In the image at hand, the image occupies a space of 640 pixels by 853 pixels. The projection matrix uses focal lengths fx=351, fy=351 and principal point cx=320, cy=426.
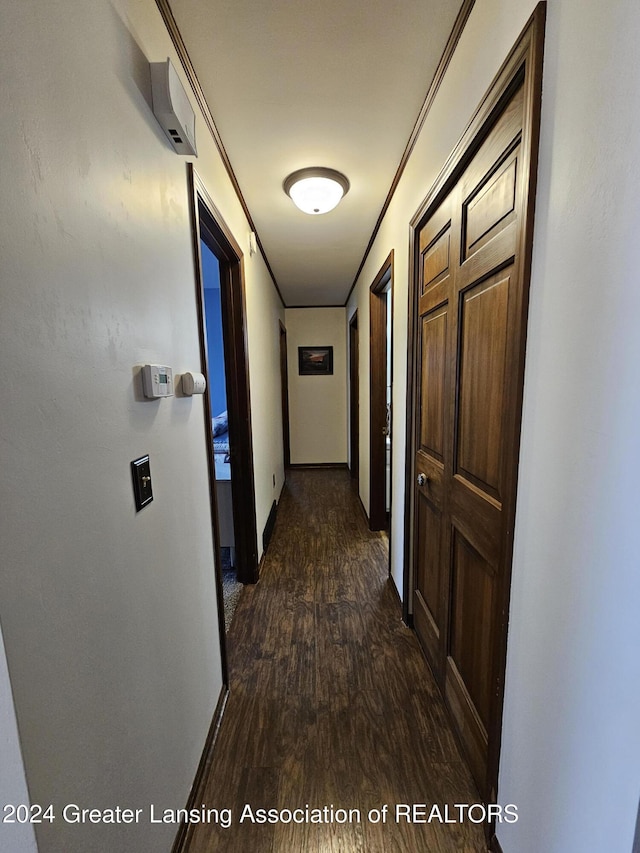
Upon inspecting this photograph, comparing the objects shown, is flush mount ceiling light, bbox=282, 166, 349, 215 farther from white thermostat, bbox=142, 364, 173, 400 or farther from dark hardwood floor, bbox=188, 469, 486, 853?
dark hardwood floor, bbox=188, 469, 486, 853

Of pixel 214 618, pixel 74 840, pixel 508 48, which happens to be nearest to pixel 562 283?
pixel 508 48

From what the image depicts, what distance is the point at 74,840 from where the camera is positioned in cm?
59

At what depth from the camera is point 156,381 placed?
2.97 ft

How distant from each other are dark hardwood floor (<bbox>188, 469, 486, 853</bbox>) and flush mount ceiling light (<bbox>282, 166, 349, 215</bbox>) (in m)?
2.32

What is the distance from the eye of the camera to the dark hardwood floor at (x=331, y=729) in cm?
107

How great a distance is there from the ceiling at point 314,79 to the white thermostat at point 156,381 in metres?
1.08

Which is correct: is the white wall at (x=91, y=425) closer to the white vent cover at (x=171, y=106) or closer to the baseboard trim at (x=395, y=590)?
the white vent cover at (x=171, y=106)

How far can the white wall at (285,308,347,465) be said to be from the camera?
5070 millimetres

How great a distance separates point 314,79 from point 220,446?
8.36 ft

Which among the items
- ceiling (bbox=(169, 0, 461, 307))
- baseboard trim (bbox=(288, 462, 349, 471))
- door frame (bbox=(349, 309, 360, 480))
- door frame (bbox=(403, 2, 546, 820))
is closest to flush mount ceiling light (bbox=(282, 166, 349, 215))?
ceiling (bbox=(169, 0, 461, 307))

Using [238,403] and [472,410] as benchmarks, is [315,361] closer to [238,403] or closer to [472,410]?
[238,403]

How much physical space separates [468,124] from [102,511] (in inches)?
57.9

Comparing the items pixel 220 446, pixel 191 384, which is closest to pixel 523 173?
pixel 191 384

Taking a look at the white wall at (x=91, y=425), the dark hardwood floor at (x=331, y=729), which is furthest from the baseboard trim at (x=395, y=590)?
the white wall at (x=91, y=425)
